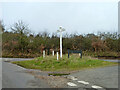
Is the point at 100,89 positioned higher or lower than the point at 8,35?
lower

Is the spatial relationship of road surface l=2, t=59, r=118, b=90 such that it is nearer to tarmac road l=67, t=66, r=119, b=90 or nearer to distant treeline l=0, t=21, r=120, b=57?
tarmac road l=67, t=66, r=119, b=90

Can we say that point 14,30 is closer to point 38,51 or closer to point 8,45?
point 8,45

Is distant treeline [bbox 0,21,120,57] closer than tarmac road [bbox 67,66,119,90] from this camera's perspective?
No

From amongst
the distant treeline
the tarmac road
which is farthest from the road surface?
the distant treeline

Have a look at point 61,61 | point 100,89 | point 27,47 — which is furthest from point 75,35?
point 100,89

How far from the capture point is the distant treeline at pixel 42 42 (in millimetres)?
29031

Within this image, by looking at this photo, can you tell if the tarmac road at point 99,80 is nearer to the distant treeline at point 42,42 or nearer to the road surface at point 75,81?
the road surface at point 75,81

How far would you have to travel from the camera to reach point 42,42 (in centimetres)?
3141

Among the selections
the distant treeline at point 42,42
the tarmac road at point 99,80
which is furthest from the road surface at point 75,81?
the distant treeline at point 42,42

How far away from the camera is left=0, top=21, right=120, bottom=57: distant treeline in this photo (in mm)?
29031

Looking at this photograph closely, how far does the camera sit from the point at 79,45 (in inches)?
1174

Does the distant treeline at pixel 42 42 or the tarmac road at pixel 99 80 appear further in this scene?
the distant treeline at pixel 42 42

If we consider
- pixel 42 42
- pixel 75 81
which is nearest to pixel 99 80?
pixel 75 81

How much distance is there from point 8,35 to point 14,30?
2.10m
